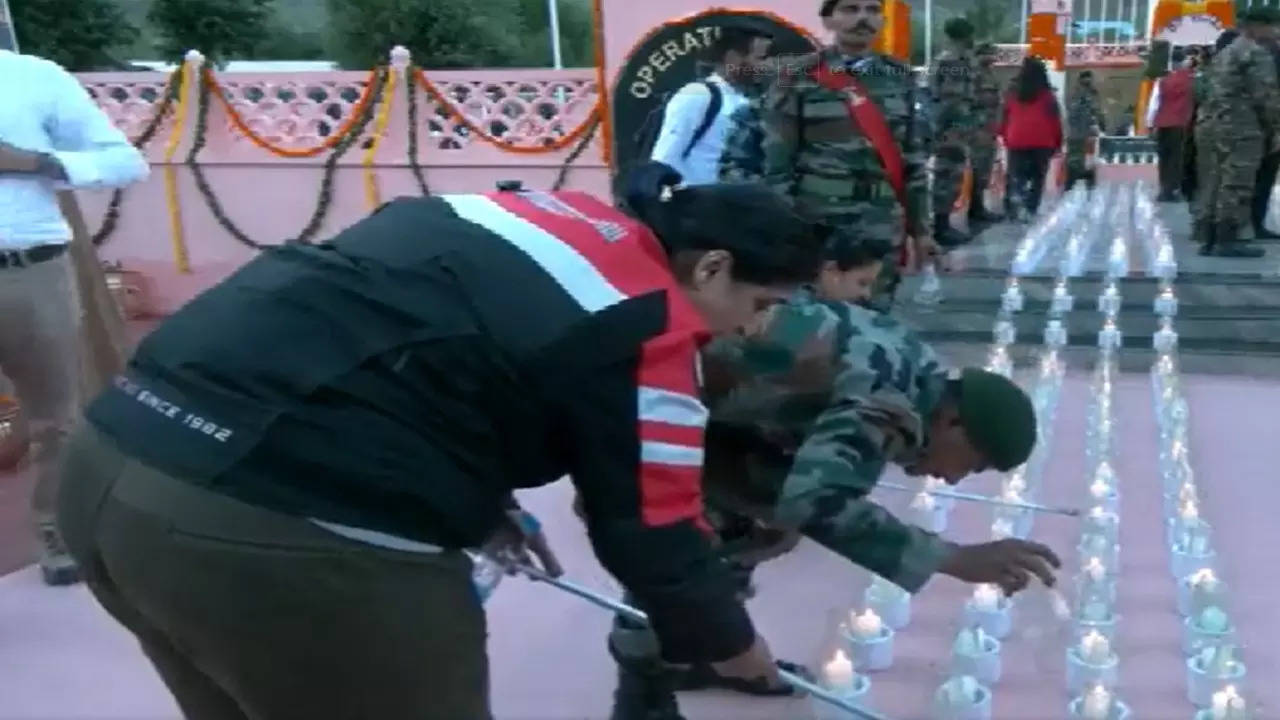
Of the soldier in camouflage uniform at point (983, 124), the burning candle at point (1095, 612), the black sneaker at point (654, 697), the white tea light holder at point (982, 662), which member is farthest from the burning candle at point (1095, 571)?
the soldier in camouflage uniform at point (983, 124)

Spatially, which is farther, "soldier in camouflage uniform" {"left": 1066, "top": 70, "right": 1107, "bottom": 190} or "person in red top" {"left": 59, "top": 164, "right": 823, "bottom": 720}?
"soldier in camouflage uniform" {"left": 1066, "top": 70, "right": 1107, "bottom": 190}

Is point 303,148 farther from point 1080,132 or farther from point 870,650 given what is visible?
point 1080,132

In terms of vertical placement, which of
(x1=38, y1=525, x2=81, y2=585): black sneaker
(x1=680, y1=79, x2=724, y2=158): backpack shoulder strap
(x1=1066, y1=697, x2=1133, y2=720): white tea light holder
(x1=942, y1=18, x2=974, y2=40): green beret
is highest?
(x1=942, y1=18, x2=974, y2=40): green beret

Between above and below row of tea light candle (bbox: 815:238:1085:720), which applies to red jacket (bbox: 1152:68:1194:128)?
above

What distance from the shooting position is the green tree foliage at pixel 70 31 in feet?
32.5

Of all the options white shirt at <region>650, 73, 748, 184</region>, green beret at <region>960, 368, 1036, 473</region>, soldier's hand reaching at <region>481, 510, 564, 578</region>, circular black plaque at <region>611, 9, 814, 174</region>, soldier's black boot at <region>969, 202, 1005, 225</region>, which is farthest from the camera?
soldier's black boot at <region>969, 202, 1005, 225</region>

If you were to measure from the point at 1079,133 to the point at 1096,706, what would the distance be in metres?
8.67

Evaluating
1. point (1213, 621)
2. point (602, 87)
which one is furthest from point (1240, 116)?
point (1213, 621)

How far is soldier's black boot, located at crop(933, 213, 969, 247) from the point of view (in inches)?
227

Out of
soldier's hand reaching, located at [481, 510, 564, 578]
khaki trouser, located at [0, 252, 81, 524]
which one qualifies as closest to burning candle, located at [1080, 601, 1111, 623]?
soldier's hand reaching, located at [481, 510, 564, 578]

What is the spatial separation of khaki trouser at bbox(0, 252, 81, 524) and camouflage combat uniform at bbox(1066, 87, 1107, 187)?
8453 mm

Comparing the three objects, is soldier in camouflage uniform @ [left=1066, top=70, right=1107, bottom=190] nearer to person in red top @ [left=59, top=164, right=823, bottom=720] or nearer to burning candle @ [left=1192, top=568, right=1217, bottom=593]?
burning candle @ [left=1192, top=568, right=1217, bottom=593]

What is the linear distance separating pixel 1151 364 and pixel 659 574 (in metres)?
3.80

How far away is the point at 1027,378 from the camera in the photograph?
4.27 metres
